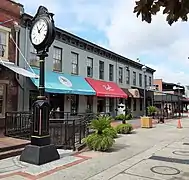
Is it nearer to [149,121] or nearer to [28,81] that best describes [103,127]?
[28,81]

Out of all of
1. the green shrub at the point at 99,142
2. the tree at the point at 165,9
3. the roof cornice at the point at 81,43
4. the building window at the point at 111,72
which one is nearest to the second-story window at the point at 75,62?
the roof cornice at the point at 81,43

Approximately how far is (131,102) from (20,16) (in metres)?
18.0

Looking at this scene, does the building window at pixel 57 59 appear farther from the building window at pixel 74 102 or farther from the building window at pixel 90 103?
the building window at pixel 90 103

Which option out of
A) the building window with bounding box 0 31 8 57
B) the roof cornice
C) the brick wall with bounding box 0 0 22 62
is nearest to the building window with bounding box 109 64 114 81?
the roof cornice

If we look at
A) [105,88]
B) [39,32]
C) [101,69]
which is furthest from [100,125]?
[101,69]

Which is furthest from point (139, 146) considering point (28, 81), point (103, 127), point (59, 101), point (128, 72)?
point (128, 72)

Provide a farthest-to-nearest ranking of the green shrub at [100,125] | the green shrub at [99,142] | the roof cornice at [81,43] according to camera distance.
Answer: the roof cornice at [81,43], the green shrub at [100,125], the green shrub at [99,142]

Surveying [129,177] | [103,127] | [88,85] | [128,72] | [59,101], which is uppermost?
[128,72]

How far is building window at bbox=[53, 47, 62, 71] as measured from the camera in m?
18.0

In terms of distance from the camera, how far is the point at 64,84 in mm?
17141

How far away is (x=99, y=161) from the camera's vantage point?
7.94 meters

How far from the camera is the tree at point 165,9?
3.55 metres

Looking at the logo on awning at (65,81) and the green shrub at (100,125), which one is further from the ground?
the logo on awning at (65,81)

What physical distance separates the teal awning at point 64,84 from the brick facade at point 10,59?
4.05 ft
